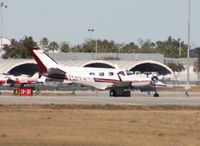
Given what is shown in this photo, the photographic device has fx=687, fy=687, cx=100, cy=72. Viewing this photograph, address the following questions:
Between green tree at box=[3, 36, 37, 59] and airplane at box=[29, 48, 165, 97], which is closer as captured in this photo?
airplane at box=[29, 48, 165, 97]

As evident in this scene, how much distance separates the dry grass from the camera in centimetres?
1968

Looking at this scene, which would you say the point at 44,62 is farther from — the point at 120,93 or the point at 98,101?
the point at 98,101

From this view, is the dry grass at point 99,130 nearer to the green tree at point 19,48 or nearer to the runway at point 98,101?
the runway at point 98,101

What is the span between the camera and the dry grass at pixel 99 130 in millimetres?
19677

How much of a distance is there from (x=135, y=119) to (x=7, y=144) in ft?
36.7

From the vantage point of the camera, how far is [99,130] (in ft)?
76.3

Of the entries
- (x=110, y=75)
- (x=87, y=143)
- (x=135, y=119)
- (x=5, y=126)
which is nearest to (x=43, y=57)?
(x=110, y=75)

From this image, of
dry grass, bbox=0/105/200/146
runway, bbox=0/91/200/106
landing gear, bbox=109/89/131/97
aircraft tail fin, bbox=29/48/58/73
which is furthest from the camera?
aircraft tail fin, bbox=29/48/58/73

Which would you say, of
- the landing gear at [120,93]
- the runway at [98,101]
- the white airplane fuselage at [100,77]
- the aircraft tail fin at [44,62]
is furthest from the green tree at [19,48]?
the runway at [98,101]

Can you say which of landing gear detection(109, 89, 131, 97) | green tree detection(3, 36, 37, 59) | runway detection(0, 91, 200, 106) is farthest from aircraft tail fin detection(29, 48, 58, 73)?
green tree detection(3, 36, 37, 59)

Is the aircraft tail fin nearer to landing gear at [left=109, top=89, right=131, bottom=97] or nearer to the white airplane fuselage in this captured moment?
the white airplane fuselage

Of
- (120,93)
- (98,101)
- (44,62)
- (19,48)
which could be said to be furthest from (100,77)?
(19,48)

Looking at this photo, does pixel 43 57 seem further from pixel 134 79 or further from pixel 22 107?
pixel 22 107

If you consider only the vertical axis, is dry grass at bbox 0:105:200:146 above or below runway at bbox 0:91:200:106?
below
